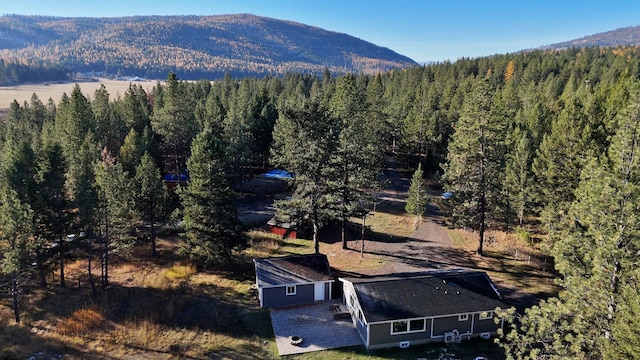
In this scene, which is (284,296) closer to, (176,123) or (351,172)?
(351,172)

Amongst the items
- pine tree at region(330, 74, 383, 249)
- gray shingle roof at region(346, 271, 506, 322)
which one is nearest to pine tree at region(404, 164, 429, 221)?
pine tree at region(330, 74, 383, 249)

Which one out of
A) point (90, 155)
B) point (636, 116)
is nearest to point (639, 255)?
point (636, 116)

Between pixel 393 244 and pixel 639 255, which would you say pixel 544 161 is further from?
pixel 639 255

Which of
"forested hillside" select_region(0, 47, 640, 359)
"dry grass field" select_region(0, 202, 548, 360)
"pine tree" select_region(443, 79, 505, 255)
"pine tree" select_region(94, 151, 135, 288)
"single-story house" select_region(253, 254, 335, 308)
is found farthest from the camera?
"pine tree" select_region(443, 79, 505, 255)

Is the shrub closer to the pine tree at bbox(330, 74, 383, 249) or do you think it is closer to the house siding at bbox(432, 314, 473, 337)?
the pine tree at bbox(330, 74, 383, 249)

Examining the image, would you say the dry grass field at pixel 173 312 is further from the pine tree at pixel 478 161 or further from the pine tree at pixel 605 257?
the pine tree at pixel 605 257

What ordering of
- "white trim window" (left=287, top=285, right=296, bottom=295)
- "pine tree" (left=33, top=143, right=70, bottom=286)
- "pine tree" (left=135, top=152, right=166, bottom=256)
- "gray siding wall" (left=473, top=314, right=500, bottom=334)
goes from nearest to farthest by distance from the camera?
"gray siding wall" (left=473, top=314, right=500, bottom=334), "white trim window" (left=287, top=285, right=296, bottom=295), "pine tree" (left=33, top=143, right=70, bottom=286), "pine tree" (left=135, top=152, right=166, bottom=256)

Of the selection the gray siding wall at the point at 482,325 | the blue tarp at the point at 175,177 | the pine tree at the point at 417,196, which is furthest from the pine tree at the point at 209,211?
the blue tarp at the point at 175,177

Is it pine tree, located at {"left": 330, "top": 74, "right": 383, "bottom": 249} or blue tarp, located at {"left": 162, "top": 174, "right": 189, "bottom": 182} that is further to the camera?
blue tarp, located at {"left": 162, "top": 174, "right": 189, "bottom": 182}
